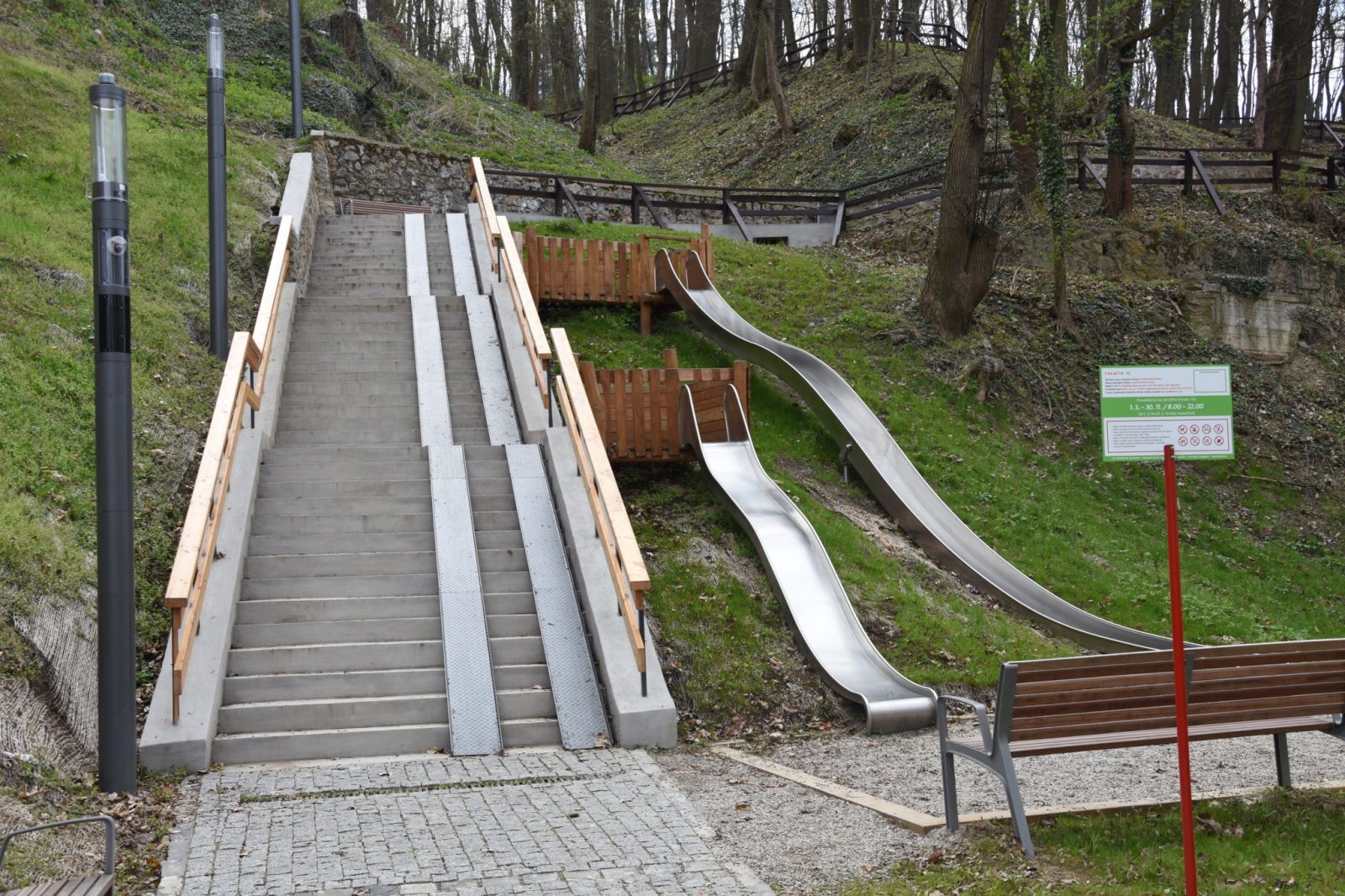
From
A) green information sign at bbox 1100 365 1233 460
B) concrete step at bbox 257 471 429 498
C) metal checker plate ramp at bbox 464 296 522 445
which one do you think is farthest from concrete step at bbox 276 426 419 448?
green information sign at bbox 1100 365 1233 460

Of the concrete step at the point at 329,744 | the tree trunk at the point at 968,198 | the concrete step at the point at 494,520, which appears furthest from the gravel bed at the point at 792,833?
the tree trunk at the point at 968,198

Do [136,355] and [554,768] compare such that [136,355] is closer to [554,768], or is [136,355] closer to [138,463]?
[138,463]

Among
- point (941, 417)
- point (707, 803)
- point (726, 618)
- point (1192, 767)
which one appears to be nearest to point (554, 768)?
point (707, 803)

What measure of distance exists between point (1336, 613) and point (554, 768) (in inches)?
391

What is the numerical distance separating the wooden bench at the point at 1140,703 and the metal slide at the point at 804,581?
2.38 metres

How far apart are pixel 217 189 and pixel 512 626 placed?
678cm

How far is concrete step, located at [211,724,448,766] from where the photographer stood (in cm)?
706

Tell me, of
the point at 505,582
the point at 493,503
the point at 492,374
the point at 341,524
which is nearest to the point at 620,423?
the point at 492,374

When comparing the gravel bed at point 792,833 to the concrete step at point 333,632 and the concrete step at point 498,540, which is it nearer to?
the concrete step at point 333,632

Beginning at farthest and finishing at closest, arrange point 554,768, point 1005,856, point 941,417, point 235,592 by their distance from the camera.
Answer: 1. point 941,417
2. point 235,592
3. point 554,768
4. point 1005,856

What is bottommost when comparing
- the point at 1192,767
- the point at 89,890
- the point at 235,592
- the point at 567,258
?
the point at 1192,767

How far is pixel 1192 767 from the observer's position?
6.88 meters

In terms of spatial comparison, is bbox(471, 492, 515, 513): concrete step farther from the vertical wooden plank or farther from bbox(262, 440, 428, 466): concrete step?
the vertical wooden plank

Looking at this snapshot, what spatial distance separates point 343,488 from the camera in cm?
980
